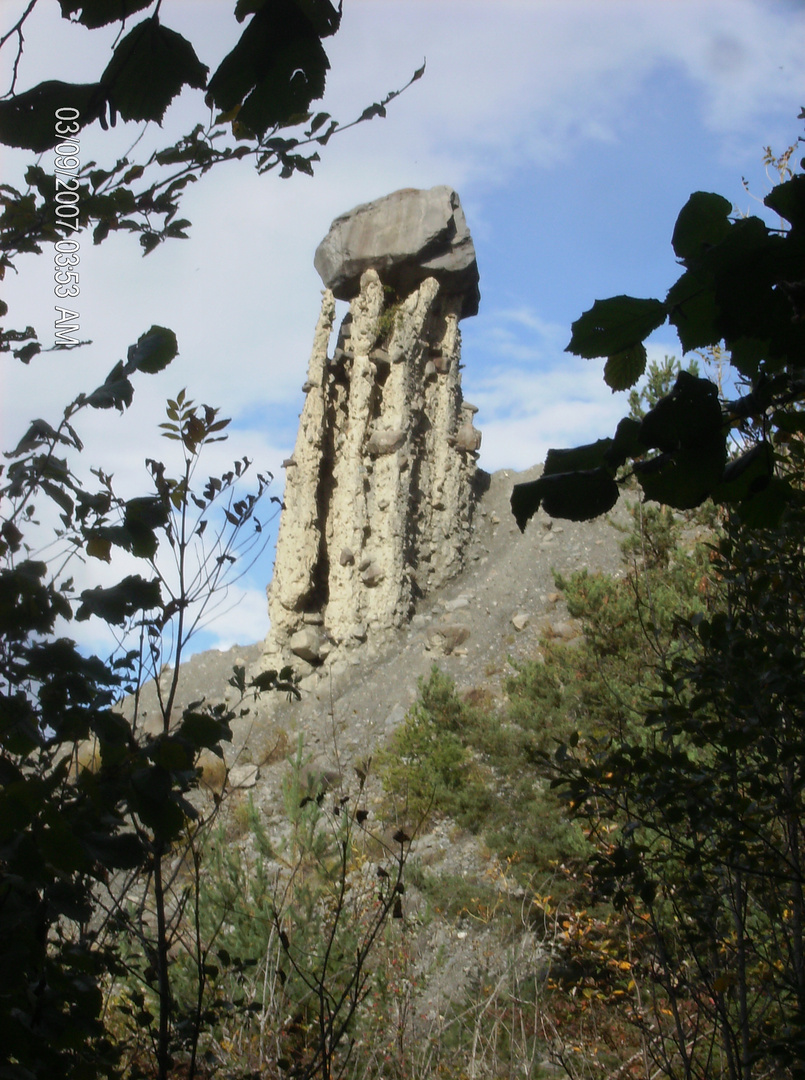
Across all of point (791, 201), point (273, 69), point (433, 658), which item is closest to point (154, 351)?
point (273, 69)

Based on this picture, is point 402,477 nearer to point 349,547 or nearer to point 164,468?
point 349,547

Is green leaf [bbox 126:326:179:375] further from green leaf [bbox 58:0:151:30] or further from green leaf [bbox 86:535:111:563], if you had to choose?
green leaf [bbox 58:0:151:30]

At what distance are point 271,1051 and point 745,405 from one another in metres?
2.67

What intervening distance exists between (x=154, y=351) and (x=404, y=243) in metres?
15.8

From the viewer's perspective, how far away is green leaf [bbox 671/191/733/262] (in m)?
0.79

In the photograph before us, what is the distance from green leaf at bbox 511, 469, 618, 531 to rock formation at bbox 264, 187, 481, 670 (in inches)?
551

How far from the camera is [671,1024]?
4.13 meters

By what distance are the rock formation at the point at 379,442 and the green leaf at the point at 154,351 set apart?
43.7 feet

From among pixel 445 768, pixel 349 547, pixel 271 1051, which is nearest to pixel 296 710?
pixel 349 547

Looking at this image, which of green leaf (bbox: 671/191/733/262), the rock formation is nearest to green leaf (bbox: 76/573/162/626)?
green leaf (bbox: 671/191/733/262)

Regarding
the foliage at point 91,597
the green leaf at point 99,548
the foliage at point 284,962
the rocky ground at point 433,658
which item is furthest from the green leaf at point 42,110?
the rocky ground at point 433,658

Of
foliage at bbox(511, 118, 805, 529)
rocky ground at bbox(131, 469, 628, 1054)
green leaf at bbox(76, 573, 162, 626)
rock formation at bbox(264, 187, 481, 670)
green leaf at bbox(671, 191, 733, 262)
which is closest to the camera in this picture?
foliage at bbox(511, 118, 805, 529)

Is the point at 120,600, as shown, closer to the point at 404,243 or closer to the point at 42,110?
the point at 42,110

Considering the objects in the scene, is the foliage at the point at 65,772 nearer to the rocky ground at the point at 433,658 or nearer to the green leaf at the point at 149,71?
the green leaf at the point at 149,71
